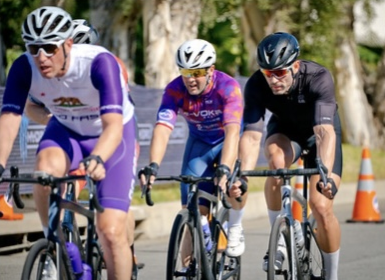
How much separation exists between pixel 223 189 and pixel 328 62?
53.2 ft

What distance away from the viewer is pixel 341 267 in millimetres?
11430

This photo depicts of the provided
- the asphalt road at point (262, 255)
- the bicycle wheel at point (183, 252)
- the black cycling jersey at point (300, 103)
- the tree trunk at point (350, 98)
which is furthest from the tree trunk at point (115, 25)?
the bicycle wheel at point (183, 252)

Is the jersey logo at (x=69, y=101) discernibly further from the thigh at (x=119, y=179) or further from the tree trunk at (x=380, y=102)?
the tree trunk at (x=380, y=102)

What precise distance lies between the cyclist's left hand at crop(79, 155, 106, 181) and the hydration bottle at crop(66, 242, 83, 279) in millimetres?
525

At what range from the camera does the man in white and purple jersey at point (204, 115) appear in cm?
878

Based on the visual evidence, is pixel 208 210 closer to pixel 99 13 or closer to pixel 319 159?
pixel 319 159

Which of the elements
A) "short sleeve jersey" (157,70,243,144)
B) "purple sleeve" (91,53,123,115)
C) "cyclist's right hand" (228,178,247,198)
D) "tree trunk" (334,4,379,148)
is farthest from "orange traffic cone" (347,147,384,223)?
"tree trunk" (334,4,379,148)

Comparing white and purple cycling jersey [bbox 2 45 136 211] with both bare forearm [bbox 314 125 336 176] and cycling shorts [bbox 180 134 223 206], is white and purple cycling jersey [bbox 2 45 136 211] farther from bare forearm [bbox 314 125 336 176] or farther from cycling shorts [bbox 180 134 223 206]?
cycling shorts [bbox 180 134 223 206]

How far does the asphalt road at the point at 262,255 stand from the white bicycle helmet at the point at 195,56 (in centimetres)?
240

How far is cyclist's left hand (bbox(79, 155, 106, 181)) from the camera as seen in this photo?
6.83 m

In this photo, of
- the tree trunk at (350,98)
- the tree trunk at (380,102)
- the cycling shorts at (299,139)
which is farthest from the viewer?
the tree trunk at (380,102)

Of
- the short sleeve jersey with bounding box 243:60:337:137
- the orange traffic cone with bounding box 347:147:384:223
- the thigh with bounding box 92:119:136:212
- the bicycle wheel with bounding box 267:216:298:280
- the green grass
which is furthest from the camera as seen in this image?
the green grass

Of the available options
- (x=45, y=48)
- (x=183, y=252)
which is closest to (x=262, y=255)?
(x=183, y=252)

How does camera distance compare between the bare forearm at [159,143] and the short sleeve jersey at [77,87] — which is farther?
the bare forearm at [159,143]
